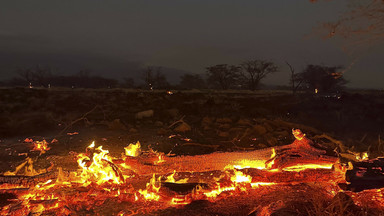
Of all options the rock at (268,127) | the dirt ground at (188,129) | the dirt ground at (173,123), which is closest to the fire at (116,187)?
the dirt ground at (188,129)

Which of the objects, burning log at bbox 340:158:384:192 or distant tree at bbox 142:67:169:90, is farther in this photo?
distant tree at bbox 142:67:169:90

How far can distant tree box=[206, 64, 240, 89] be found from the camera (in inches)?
1709

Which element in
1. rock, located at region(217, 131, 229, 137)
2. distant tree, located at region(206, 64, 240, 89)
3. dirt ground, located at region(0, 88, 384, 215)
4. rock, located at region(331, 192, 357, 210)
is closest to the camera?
rock, located at region(331, 192, 357, 210)

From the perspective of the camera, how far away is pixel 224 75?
43.9m

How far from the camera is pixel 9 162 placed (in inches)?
211

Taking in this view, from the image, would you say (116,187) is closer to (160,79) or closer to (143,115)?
(143,115)

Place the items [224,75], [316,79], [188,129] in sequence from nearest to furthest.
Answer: [188,129] < [316,79] < [224,75]

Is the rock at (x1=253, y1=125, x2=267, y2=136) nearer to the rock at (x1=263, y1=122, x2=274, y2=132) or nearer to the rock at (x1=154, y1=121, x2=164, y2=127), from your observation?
the rock at (x1=263, y1=122, x2=274, y2=132)

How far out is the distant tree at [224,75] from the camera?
4341cm

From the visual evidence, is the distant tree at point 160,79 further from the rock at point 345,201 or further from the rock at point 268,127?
the rock at point 345,201

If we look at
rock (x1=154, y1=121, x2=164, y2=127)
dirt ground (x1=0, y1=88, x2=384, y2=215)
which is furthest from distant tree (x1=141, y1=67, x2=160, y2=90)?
rock (x1=154, y1=121, x2=164, y2=127)

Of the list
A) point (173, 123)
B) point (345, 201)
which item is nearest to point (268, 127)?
point (173, 123)

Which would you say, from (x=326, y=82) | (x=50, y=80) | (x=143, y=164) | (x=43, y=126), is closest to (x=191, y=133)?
(x=143, y=164)

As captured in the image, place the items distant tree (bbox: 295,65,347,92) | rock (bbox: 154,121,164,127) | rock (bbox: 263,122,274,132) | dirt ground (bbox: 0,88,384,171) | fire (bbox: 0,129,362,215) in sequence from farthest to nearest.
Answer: distant tree (bbox: 295,65,347,92), rock (bbox: 154,121,164,127), rock (bbox: 263,122,274,132), dirt ground (bbox: 0,88,384,171), fire (bbox: 0,129,362,215)
